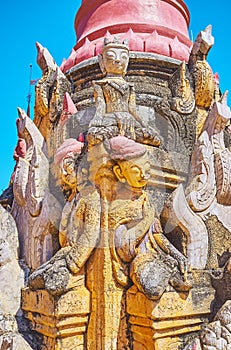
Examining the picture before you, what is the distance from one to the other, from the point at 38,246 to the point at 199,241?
151 centimetres

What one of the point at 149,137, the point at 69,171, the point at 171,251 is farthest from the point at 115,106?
the point at 171,251

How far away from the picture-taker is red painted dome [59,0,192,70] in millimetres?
4699

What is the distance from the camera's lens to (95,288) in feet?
9.79

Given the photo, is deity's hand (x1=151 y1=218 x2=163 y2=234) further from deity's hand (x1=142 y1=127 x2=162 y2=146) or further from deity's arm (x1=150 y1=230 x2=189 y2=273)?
deity's hand (x1=142 y1=127 x2=162 y2=146)

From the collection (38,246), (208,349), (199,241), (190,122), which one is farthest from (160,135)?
(208,349)

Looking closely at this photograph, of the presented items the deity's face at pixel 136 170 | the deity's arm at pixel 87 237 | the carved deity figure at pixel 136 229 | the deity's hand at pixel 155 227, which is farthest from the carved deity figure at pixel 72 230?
the deity's hand at pixel 155 227

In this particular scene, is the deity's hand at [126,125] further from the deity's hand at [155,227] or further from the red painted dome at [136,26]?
the red painted dome at [136,26]

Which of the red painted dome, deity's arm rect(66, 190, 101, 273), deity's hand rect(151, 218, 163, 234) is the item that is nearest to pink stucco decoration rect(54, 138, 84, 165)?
deity's arm rect(66, 190, 101, 273)

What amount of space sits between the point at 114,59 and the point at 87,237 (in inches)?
66.2

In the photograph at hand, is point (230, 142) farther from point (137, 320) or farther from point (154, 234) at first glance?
point (137, 320)

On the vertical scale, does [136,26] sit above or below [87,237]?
above

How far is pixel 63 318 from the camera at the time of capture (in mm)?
2787

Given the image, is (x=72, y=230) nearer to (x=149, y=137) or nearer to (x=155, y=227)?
(x=155, y=227)

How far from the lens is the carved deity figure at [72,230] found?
113 inches
